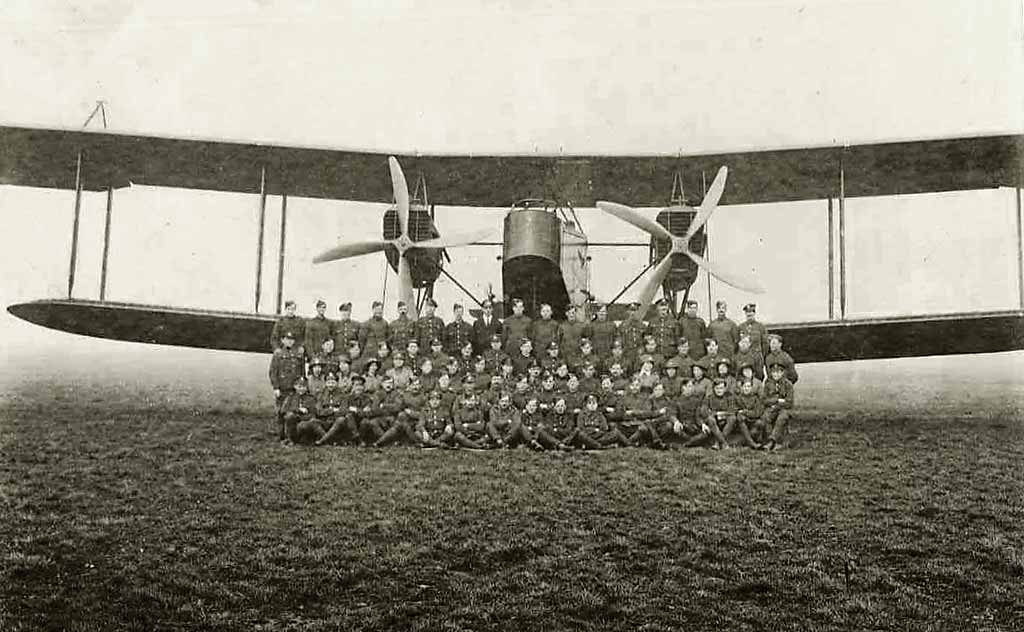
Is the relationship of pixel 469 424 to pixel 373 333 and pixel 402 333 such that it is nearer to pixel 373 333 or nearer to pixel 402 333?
pixel 402 333

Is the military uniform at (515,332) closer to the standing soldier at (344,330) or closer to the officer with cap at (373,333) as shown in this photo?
the officer with cap at (373,333)

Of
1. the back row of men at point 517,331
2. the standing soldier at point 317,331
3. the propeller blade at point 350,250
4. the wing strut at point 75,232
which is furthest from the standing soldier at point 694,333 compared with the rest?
the wing strut at point 75,232

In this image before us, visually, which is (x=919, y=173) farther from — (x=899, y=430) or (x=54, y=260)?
(x=54, y=260)

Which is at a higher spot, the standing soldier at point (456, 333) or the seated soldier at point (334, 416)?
the standing soldier at point (456, 333)

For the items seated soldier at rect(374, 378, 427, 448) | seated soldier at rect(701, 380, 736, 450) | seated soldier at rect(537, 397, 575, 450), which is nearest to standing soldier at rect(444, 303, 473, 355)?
seated soldier at rect(374, 378, 427, 448)

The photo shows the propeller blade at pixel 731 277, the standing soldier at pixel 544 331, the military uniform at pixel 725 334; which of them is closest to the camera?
the military uniform at pixel 725 334

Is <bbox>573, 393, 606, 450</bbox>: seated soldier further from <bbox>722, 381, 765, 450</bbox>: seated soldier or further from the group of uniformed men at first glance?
<bbox>722, 381, 765, 450</bbox>: seated soldier

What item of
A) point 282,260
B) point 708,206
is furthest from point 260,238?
point 708,206
